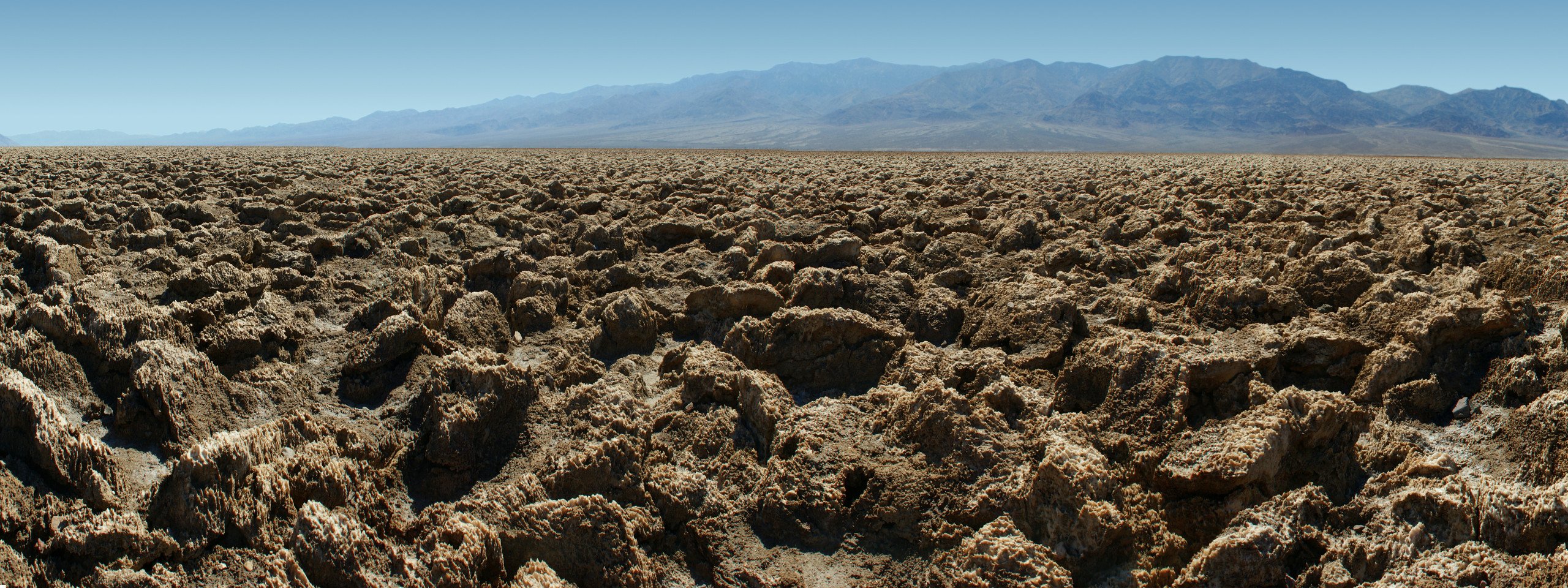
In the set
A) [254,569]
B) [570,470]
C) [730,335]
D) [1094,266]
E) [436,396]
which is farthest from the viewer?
[1094,266]

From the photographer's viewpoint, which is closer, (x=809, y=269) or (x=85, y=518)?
(x=85, y=518)

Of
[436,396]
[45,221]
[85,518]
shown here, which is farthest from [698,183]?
[85,518]

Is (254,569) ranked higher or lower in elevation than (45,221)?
lower

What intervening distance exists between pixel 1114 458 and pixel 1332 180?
12.8 metres

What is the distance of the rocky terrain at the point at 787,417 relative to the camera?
2082 mm

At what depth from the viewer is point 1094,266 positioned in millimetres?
5457

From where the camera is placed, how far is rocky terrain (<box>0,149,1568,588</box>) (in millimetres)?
2082

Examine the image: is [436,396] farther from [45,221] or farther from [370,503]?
[45,221]

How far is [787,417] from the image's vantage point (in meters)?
2.92

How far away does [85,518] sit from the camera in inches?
81.4

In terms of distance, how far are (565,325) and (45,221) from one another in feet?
16.5

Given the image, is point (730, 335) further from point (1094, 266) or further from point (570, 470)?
point (1094, 266)

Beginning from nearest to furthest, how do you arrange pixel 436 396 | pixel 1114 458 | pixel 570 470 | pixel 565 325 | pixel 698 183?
pixel 570 470, pixel 1114 458, pixel 436 396, pixel 565 325, pixel 698 183

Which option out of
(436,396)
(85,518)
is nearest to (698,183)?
(436,396)
